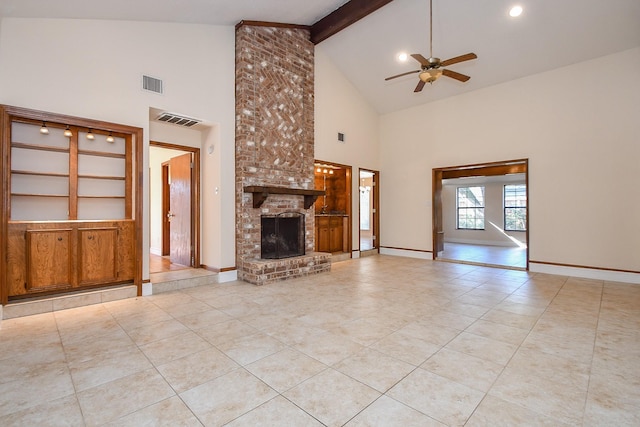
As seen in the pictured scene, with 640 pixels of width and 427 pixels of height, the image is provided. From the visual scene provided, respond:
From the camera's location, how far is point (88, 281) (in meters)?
3.91

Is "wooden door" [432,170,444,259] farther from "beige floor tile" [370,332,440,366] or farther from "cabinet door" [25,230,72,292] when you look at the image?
"cabinet door" [25,230,72,292]

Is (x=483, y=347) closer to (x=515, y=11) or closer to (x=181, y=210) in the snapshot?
(x=515, y=11)

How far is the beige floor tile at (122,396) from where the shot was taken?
1765mm

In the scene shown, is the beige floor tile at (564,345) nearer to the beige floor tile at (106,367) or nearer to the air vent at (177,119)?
the beige floor tile at (106,367)

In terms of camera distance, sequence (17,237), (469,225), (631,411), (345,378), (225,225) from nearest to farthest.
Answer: (631,411) < (345,378) < (17,237) < (225,225) < (469,225)

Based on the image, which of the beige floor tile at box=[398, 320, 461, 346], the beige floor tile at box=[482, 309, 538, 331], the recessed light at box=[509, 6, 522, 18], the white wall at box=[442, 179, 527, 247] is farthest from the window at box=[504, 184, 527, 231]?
the beige floor tile at box=[398, 320, 461, 346]

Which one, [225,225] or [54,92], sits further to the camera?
[225,225]

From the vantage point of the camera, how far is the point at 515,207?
10.6 meters

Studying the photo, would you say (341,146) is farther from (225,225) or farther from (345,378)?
(345,378)

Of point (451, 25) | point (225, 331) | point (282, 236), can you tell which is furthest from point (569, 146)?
point (225, 331)

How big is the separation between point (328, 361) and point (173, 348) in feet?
4.50

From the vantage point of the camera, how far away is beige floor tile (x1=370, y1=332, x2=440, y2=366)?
8.02 ft

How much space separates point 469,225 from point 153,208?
1082 centimetres

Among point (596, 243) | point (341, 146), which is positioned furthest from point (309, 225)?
point (596, 243)
